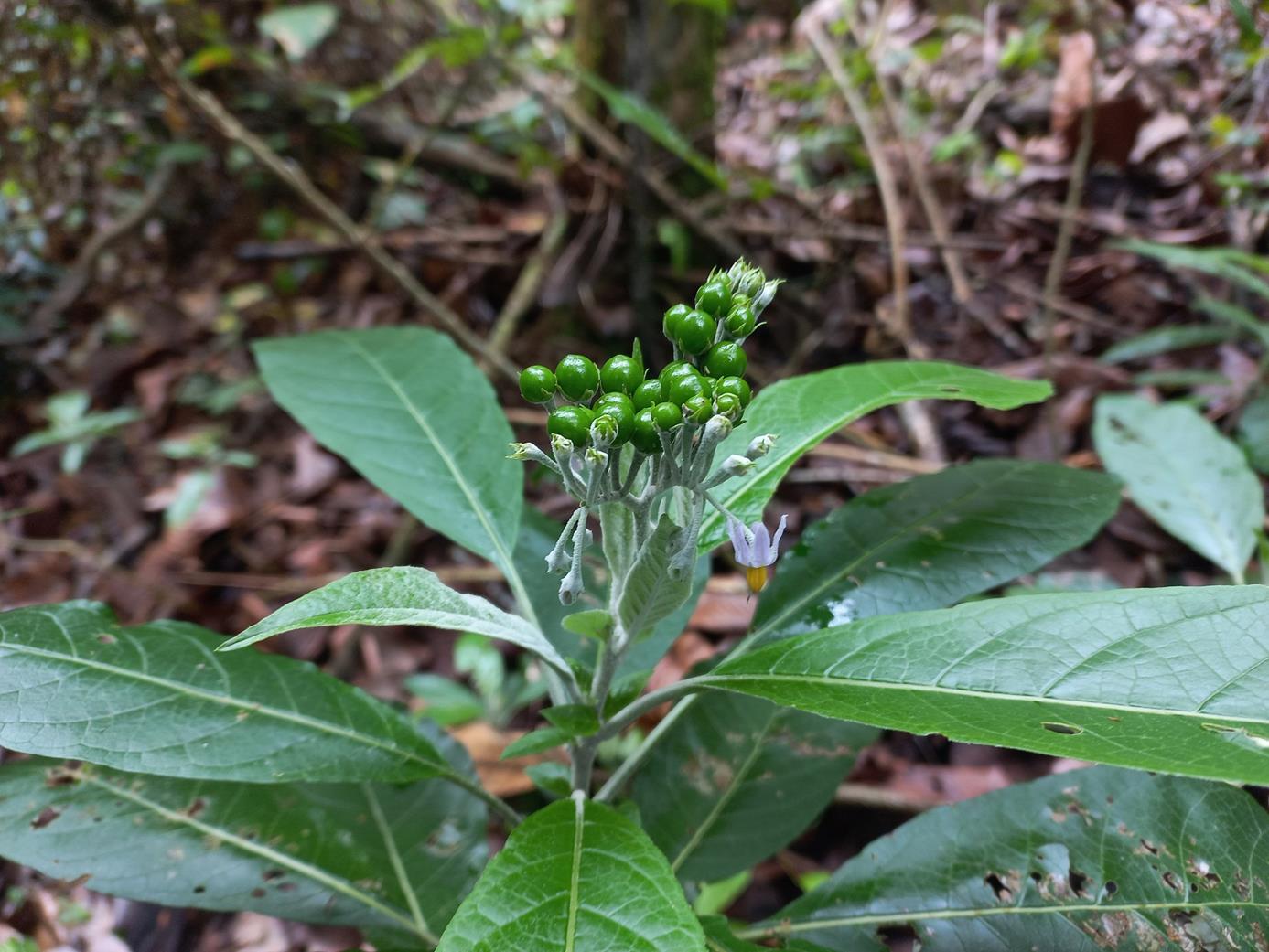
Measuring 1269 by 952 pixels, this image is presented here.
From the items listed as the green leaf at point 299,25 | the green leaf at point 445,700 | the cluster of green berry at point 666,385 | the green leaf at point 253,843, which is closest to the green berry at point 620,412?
the cluster of green berry at point 666,385

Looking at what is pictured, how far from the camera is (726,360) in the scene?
1013mm

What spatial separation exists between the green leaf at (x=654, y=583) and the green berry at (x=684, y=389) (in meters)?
0.17

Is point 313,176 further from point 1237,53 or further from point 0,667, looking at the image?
point 1237,53

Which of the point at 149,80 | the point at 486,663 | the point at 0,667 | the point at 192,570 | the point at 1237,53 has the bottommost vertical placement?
→ the point at 486,663

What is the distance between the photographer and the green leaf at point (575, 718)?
1144mm

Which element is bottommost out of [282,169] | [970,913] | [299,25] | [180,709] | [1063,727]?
[970,913]

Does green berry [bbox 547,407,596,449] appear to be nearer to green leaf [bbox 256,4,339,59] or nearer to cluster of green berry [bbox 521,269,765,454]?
cluster of green berry [bbox 521,269,765,454]

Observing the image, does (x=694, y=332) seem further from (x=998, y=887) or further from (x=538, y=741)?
(x=998, y=887)

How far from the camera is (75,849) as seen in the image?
126 centimetres

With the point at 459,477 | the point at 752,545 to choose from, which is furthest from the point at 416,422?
the point at 752,545

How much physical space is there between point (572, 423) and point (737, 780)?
1003 mm

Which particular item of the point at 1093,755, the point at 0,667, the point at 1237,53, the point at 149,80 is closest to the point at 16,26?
the point at 149,80

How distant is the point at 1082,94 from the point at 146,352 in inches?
190

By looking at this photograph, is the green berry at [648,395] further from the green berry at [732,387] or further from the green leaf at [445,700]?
the green leaf at [445,700]
